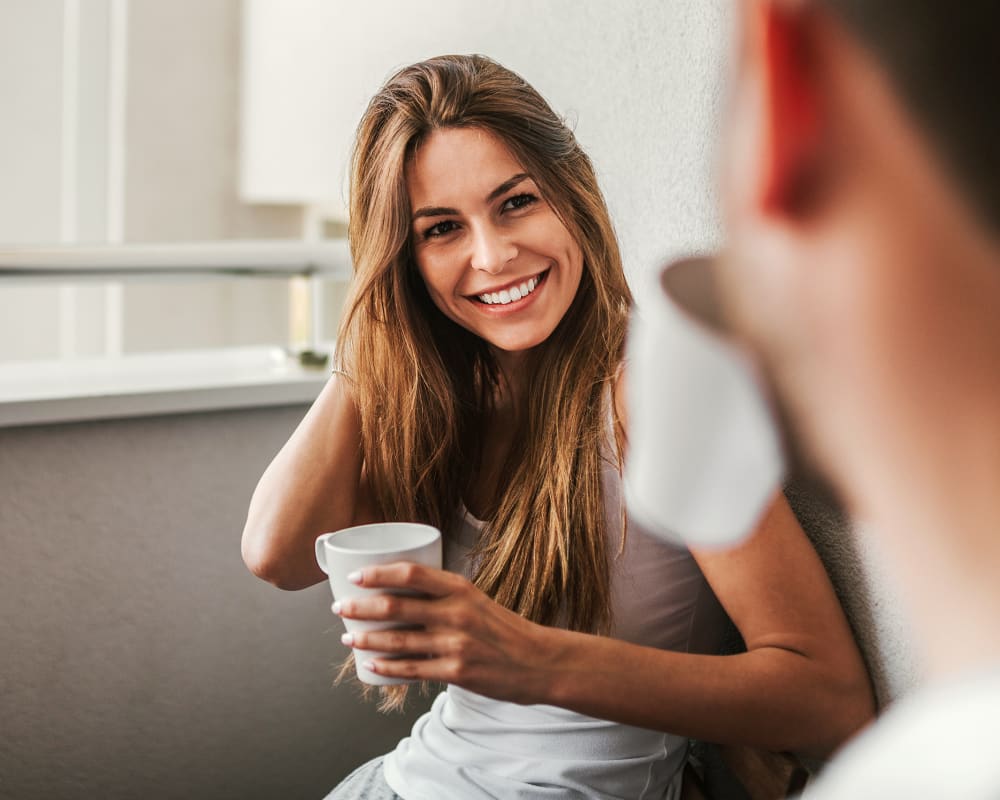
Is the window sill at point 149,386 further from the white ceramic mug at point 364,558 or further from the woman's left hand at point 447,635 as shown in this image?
the woman's left hand at point 447,635

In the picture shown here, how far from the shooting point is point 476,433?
1235 millimetres

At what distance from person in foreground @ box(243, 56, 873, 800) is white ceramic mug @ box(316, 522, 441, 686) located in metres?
0.14

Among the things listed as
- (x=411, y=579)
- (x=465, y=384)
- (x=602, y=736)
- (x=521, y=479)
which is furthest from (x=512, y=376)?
(x=411, y=579)

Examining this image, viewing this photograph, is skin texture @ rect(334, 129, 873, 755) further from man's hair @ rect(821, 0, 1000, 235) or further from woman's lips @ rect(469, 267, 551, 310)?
man's hair @ rect(821, 0, 1000, 235)

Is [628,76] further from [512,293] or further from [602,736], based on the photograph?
[602,736]

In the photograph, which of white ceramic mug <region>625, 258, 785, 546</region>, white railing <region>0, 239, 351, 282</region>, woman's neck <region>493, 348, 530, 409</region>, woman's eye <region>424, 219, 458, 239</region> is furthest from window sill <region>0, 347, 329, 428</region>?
white ceramic mug <region>625, 258, 785, 546</region>

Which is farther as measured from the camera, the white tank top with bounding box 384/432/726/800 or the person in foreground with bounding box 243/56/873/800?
the white tank top with bounding box 384/432/726/800

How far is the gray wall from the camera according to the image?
4.37 feet

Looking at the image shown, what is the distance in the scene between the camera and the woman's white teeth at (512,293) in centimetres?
106

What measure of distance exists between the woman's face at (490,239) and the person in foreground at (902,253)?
84cm

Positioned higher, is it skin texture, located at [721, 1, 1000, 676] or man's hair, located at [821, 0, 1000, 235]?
man's hair, located at [821, 0, 1000, 235]

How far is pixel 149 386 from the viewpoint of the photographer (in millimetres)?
1376

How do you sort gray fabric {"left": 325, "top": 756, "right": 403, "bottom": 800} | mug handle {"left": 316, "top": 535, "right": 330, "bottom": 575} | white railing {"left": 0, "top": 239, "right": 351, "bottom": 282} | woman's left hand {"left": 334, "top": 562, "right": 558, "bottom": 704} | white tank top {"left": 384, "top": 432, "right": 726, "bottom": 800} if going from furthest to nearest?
1. white railing {"left": 0, "top": 239, "right": 351, "bottom": 282}
2. gray fabric {"left": 325, "top": 756, "right": 403, "bottom": 800}
3. white tank top {"left": 384, "top": 432, "right": 726, "bottom": 800}
4. mug handle {"left": 316, "top": 535, "right": 330, "bottom": 575}
5. woman's left hand {"left": 334, "top": 562, "right": 558, "bottom": 704}

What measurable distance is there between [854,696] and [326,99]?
290 centimetres
